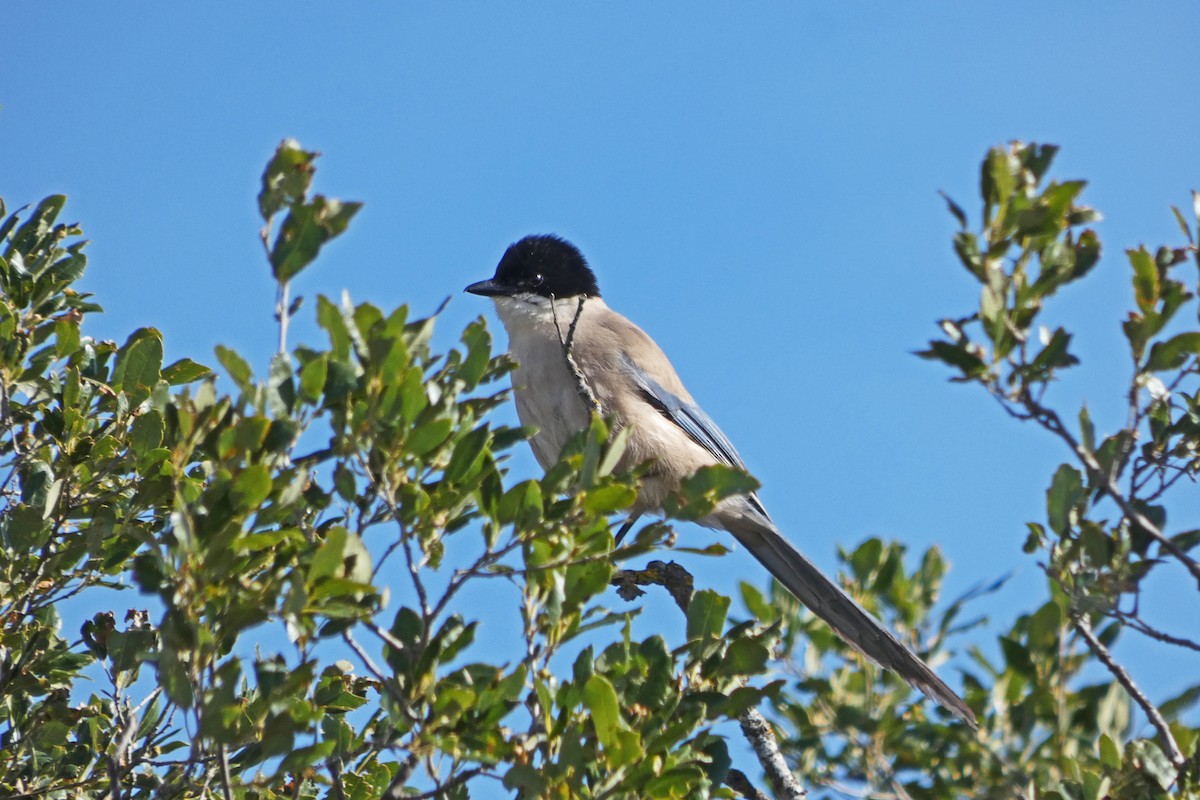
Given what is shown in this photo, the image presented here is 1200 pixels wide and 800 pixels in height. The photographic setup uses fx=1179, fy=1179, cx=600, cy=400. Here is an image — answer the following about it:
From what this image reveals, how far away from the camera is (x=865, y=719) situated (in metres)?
2.50

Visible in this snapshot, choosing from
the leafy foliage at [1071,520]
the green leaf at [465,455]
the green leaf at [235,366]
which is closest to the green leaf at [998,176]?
the leafy foliage at [1071,520]

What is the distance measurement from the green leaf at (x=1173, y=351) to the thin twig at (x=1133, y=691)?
586 millimetres

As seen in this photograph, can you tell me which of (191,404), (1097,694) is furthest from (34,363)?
(1097,694)

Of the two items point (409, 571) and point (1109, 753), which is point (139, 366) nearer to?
point (409, 571)

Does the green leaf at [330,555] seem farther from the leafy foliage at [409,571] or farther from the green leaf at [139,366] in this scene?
the green leaf at [139,366]

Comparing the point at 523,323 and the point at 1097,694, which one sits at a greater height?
the point at 523,323

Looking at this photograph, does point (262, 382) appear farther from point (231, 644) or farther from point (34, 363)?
point (34, 363)

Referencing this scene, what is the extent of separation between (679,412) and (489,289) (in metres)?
1.37

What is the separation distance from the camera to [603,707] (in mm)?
2543

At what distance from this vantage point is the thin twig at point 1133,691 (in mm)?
2416

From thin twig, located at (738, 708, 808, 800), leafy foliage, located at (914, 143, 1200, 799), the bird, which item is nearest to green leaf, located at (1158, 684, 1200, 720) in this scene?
leafy foliage, located at (914, 143, 1200, 799)

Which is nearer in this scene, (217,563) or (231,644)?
(217,563)

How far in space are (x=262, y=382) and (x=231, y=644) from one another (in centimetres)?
114

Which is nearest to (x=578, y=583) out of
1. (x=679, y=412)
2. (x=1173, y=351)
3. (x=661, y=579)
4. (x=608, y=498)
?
(x=608, y=498)
